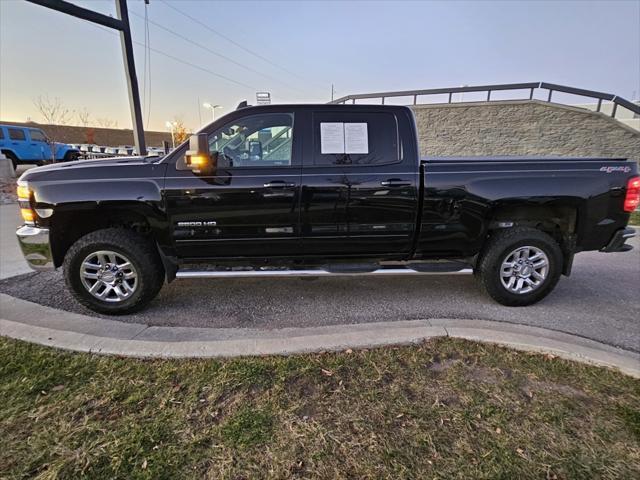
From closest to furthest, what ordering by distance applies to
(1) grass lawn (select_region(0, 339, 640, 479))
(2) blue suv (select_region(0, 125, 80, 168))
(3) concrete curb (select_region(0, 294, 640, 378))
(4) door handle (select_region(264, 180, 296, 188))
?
(1) grass lawn (select_region(0, 339, 640, 479)) < (3) concrete curb (select_region(0, 294, 640, 378)) < (4) door handle (select_region(264, 180, 296, 188)) < (2) blue suv (select_region(0, 125, 80, 168))

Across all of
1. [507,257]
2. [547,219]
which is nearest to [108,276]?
[507,257]

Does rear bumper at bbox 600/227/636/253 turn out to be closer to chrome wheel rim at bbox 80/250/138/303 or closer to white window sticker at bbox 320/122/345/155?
white window sticker at bbox 320/122/345/155

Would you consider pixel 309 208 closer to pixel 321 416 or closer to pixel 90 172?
pixel 321 416

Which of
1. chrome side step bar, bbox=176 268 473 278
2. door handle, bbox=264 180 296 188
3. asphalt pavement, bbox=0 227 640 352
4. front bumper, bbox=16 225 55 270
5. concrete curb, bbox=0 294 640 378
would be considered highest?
door handle, bbox=264 180 296 188

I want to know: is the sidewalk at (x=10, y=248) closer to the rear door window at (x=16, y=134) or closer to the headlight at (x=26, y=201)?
the headlight at (x=26, y=201)

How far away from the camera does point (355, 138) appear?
11.7ft

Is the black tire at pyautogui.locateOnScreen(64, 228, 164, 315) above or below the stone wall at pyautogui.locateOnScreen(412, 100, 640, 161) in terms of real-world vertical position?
below

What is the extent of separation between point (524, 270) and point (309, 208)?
91.8 inches

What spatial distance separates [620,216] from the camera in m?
3.62

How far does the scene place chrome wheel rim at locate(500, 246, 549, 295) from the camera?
12.1 feet

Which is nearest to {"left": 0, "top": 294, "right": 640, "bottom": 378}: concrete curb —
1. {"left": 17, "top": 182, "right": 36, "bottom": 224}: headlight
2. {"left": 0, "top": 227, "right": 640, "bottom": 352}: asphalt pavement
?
{"left": 0, "top": 227, "right": 640, "bottom": 352}: asphalt pavement

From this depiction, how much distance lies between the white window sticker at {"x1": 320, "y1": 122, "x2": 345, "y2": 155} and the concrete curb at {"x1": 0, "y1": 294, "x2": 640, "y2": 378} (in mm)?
1695

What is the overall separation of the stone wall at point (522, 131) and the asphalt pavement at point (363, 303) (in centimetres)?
1007

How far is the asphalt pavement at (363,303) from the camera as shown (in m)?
3.43
